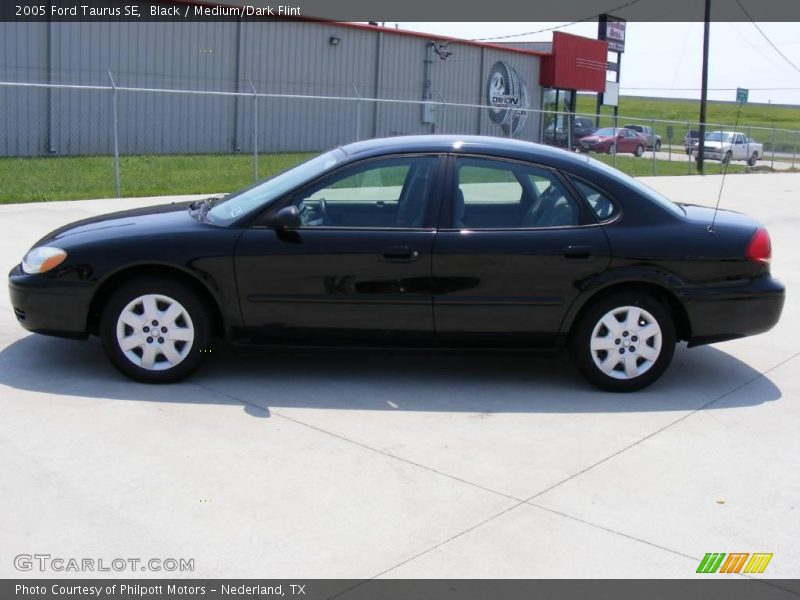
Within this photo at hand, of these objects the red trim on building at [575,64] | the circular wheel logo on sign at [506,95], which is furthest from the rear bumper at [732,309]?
the red trim on building at [575,64]

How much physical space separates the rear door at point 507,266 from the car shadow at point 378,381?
0.84 feet

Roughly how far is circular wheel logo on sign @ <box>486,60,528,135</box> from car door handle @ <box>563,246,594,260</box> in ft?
99.6

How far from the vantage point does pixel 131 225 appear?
231 inches

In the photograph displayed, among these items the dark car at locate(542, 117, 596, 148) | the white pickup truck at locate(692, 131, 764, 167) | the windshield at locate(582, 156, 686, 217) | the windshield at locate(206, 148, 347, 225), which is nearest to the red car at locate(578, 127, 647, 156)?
the dark car at locate(542, 117, 596, 148)

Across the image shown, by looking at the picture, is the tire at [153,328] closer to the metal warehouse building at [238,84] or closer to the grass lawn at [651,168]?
the metal warehouse building at [238,84]

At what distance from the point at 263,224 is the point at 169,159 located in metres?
17.2

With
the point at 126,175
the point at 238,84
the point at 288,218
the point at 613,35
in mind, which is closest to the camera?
the point at 288,218

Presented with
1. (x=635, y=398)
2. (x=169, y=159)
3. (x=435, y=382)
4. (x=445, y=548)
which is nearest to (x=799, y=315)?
(x=635, y=398)

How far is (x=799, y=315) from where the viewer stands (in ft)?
28.2

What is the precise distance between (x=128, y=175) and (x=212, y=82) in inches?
379

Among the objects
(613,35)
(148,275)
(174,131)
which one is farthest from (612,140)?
(148,275)

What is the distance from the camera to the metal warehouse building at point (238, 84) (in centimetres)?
2298

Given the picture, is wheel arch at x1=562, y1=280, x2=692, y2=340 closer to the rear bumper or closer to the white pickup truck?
the rear bumper

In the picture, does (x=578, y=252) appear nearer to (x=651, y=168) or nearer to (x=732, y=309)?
(x=732, y=309)
